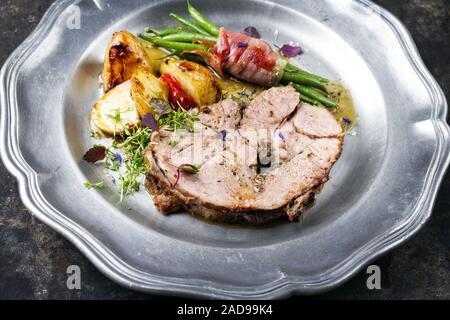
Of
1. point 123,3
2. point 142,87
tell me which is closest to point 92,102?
point 142,87

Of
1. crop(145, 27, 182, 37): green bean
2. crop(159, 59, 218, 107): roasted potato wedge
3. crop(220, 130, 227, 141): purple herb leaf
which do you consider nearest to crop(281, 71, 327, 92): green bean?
crop(159, 59, 218, 107): roasted potato wedge

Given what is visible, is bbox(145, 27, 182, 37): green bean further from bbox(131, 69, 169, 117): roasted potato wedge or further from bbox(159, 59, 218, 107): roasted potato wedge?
bbox(131, 69, 169, 117): roasted potato wedge

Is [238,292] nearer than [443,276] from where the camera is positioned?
Yes

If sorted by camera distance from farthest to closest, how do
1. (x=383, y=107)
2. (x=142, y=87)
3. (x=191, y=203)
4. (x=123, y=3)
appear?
1. (x=123, y=3)
2. (x=383, y=107)
3. (x=142, y=87)
4. (x=191, y=203)

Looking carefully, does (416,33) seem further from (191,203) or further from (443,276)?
(191,203)

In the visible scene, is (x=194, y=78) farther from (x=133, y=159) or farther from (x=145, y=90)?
(x=133, y=159)

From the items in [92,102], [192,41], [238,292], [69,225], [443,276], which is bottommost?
[443,276]

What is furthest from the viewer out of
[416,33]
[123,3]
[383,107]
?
[416,33]
